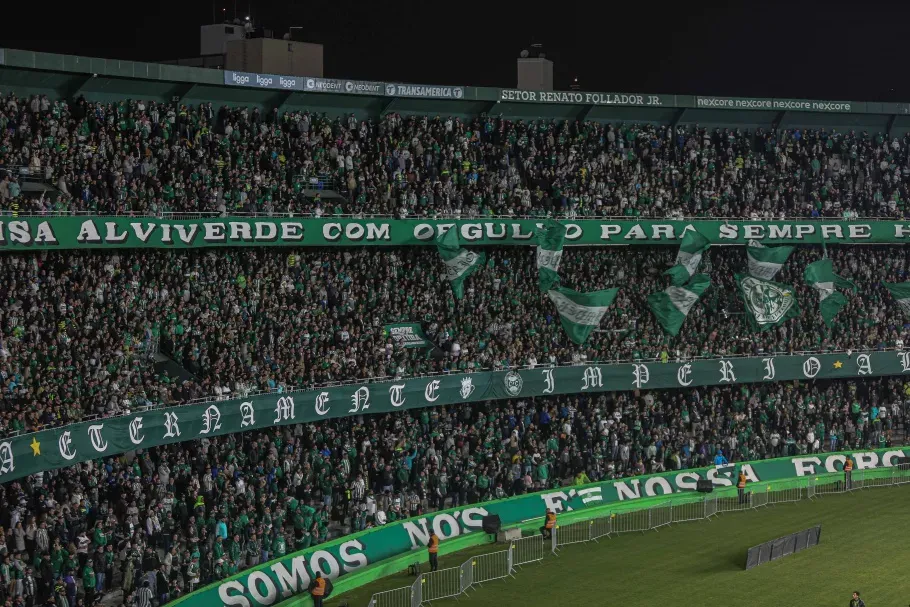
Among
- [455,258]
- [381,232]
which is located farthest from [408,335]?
[381,232]

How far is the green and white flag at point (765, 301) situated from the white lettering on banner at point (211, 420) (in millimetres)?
19034

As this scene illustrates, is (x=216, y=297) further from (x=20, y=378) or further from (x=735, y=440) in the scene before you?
(x=735, y=440)

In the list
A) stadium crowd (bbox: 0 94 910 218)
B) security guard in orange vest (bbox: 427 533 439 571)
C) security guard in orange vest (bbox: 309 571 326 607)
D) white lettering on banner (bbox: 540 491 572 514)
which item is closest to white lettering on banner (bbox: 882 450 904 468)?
stadium crowd (bbox: 0 94 910 218)

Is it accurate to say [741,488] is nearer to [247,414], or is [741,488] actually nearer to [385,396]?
[385,396]

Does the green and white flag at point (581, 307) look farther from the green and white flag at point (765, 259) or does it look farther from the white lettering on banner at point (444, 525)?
the white lettering on banner at point (444, 525)

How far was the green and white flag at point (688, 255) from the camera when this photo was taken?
138 feet

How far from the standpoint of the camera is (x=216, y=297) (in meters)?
33.7

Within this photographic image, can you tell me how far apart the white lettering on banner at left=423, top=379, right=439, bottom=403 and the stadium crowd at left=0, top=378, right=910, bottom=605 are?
951mm

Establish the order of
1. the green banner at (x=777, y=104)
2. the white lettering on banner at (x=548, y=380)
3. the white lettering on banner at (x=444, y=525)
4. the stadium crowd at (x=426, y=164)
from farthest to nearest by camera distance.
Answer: the green banner at (x=777, y=104), the white lettering on banner at (x=548, y=380), the stadium crowd at (x=426, y=164), the white lettering on banner at (x=444, y=525)

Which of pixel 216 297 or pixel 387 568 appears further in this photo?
pixel 216 297

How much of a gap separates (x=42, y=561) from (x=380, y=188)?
57.3 feet

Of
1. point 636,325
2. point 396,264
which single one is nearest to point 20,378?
point 396,264

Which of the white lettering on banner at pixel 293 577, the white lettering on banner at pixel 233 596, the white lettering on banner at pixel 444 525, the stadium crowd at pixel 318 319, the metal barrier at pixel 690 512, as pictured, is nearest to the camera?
the white lettering on banner at pixel 233 596

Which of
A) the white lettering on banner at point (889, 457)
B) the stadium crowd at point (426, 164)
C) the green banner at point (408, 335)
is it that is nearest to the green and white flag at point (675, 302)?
the stadium crowd at point (426, 164)
